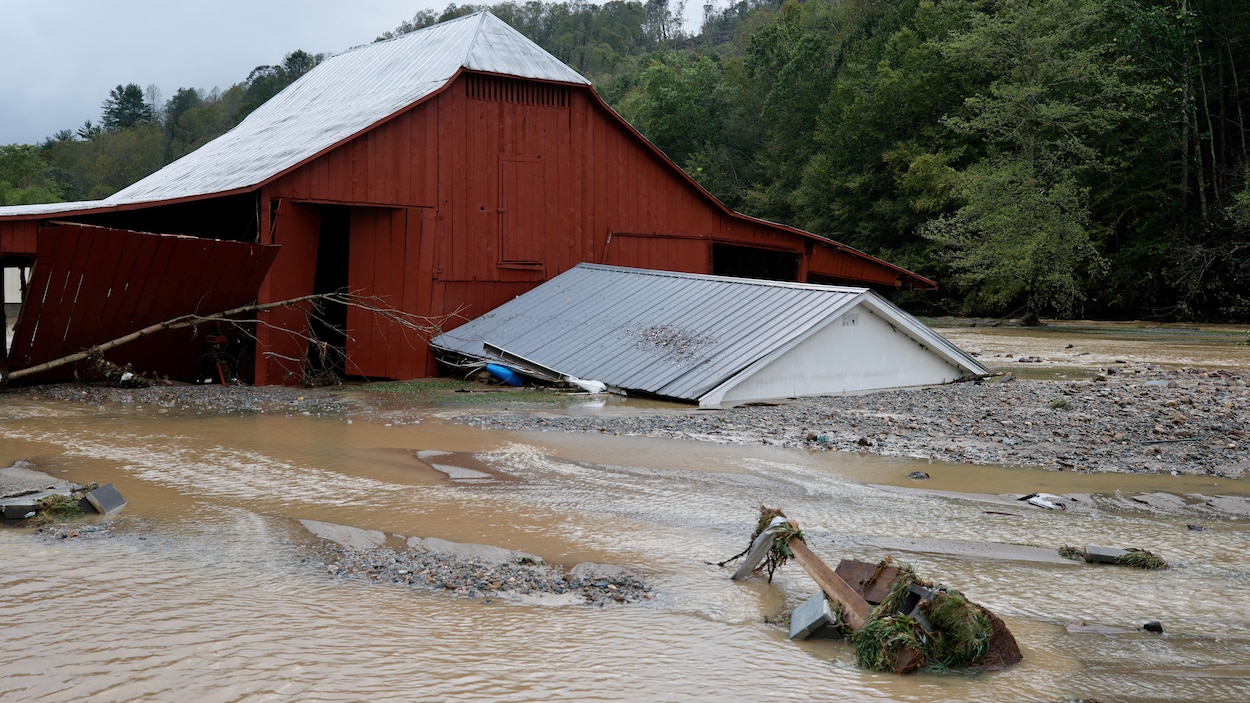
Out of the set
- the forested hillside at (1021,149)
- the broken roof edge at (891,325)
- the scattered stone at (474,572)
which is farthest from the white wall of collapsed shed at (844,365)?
the forested hillside at (1021,149)

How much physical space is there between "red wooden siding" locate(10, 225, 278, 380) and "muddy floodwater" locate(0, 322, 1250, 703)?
3.93 m

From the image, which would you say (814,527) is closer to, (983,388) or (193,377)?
(983,388)

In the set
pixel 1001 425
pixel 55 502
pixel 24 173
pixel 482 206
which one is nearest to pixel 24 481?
pixel 55 502

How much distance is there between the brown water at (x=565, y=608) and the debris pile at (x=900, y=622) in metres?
0.10

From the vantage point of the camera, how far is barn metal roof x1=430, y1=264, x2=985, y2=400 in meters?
14.6

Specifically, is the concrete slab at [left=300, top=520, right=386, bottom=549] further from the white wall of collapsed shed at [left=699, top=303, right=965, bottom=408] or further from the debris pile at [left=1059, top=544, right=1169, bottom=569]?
the white wall of collapsed shed at [left=699, top=303, right=965, bottom=408]

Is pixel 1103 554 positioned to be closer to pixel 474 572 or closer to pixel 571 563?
pixel 571 563

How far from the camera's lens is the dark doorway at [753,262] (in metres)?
24.2

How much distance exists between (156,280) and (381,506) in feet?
26.9

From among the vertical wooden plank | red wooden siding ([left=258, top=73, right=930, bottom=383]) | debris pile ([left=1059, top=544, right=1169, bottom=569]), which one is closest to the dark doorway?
red wooden siding ([left=258, top=73, right=930, bottom=383])

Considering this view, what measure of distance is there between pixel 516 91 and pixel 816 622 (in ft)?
52.7

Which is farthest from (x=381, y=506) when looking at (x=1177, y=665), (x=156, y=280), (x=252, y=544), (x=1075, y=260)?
(x=1075, y=260)

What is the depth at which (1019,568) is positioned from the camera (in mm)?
6609

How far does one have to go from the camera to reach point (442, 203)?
18.7m
